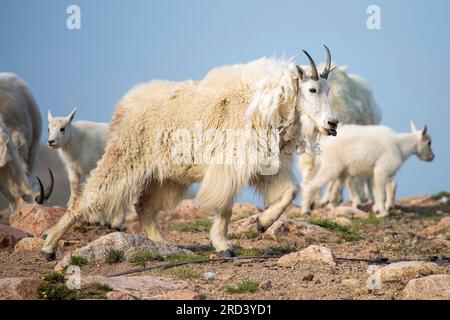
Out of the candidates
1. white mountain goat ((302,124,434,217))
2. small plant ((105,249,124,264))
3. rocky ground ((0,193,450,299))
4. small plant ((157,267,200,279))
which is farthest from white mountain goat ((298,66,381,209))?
small plant ((157,267,200,279))

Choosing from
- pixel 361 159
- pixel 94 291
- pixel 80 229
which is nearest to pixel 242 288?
pixel 94 291

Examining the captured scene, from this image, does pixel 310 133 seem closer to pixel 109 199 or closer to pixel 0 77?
pixel 109 199

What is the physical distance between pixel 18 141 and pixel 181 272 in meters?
9.10

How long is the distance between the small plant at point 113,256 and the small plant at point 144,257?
0.50 ft

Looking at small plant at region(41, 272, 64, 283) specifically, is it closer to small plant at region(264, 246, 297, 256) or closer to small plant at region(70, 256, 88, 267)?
small plant at region(70, 256, 88, 267)

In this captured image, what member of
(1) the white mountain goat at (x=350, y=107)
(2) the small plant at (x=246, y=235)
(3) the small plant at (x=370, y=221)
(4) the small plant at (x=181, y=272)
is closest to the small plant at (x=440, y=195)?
(1) the white mountain goat at (x=350, y=107)

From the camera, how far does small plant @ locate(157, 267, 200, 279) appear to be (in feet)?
24.8

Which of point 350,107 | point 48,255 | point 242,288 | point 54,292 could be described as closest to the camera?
point 54,292

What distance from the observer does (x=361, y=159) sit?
15820 millimetres

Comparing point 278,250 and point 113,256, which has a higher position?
point 113,256

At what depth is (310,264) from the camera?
8336 mm

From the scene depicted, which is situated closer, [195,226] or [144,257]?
[144,257]

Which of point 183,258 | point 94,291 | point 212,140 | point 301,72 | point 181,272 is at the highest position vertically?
point 301,72

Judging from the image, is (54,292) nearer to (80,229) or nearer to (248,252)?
(248,252)
